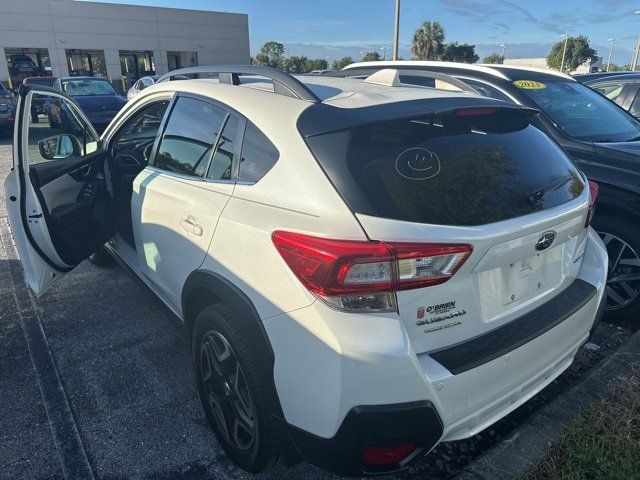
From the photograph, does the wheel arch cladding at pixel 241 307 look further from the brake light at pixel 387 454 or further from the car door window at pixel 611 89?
the car door window at pixel 611 89

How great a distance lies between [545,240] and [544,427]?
3.34ft

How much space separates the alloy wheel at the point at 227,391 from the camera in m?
2.09

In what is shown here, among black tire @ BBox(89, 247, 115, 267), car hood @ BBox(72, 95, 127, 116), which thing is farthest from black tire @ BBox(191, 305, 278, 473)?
car hood @ BBox(72, 95, 127, 116)

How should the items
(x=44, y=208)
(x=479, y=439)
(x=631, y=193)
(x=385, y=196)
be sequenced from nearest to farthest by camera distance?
(x=385, y=196) → (x=479, y=439) → (x=44, y=208) → (x=631, y=193)

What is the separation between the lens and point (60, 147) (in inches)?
144

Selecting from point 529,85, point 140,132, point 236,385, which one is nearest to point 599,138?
point 529,85

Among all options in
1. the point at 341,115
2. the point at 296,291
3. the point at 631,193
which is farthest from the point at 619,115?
the point at 296,291

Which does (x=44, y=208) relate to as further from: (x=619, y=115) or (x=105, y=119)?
(x=105, y=119)

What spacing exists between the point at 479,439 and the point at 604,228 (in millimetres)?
1896

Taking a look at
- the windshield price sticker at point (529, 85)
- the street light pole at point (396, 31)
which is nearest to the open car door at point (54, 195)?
the windshield price sticker at point (529, 85)

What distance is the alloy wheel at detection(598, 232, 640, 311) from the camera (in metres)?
3.37

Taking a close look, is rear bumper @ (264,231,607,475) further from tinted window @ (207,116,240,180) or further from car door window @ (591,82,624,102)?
car door window @ (591,82,624,102)

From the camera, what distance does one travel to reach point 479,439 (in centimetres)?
248

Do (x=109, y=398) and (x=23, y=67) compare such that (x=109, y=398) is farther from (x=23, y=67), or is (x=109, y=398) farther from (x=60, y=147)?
(x=23, y=67)
